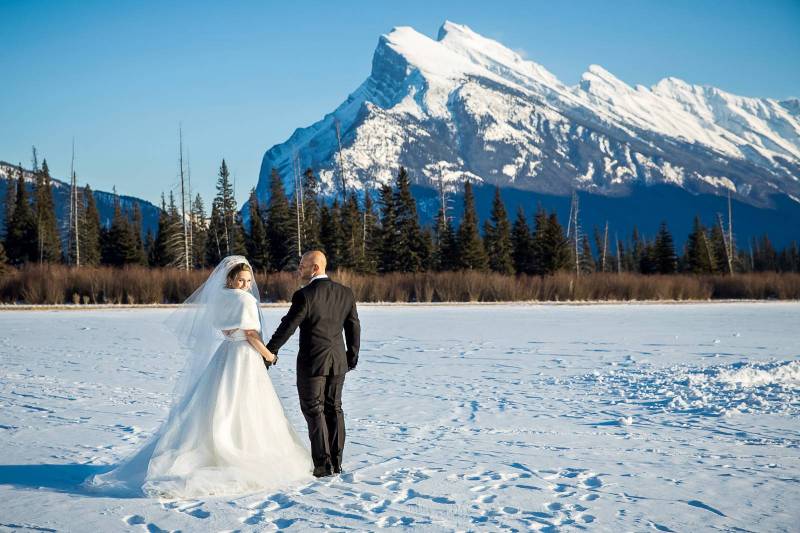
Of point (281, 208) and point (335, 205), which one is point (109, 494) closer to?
point (335, 205)

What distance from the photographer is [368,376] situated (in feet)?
36.2

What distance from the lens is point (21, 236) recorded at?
195 feet

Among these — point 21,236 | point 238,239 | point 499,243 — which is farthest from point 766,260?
point 21,236

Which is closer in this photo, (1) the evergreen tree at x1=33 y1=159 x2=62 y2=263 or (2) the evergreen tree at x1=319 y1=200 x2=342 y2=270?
(2) the evergreen tree at x1=319 y1=200 x2=342 y2=270

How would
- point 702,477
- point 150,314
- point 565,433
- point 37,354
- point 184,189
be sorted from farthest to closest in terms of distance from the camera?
point 184,189 → point 150,314 → point 37,354 → point 565,433 → point 702,477

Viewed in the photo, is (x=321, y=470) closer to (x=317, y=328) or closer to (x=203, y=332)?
(x=317, y=328)

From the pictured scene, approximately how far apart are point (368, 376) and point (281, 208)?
4846 cm

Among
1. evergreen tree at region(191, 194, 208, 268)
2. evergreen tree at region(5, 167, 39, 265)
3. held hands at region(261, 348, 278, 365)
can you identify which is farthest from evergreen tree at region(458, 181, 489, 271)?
Answer: held hands at region(261, 348, 278, 365)

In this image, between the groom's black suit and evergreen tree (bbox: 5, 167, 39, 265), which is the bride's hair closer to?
the groom's black suit

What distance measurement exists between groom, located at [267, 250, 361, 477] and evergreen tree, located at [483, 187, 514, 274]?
4954 centimetres

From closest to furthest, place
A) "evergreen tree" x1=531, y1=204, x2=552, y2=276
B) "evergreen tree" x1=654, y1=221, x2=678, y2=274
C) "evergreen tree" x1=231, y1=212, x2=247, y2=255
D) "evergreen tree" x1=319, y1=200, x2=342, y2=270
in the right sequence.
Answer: "evergreen tree" x1=319, y1=200, x2=342, y2=270
"evergreen tree" x1=531, y1=204, x2=552, y2=276
"evergreen tree" x1=231, y1=212, x2=247, y2=255
"evergreen tree" x1=654, y1=221, x2=678, y2=274

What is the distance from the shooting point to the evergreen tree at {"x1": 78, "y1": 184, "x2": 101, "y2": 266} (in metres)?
59.9

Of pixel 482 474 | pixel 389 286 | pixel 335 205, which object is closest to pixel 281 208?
pixel 335 205

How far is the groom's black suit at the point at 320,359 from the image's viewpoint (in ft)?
18.4
